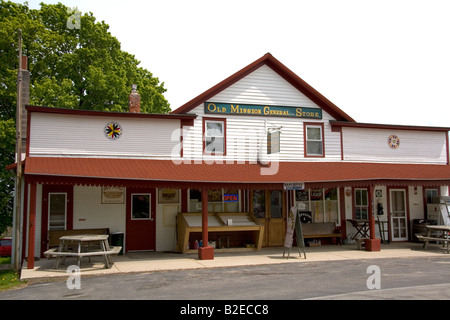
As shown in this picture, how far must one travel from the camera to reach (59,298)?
8.80 meters

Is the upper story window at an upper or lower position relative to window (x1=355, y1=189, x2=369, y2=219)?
upper

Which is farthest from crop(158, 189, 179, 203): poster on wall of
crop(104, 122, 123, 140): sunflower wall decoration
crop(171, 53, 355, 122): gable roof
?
crop(171, 53, 355, 122): gable roof

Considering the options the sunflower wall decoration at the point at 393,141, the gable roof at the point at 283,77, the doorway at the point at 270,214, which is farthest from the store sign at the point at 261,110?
the sunflower wall decoration at the point at 393,141

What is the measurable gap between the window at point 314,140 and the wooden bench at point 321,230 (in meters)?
2.90

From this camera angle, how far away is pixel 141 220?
16.0m

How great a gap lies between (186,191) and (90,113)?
15.1 feet

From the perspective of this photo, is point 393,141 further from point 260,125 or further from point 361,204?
point 260,125

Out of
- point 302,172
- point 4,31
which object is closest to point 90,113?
point 302,172

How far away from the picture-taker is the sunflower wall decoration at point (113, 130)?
15.7 m

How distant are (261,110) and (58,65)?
15.1m

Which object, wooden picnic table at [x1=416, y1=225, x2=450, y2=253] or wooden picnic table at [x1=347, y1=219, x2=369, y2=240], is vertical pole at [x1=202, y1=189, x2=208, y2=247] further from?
wooden picnic table at [x1=416, y1=225, x2=450, y2=253]

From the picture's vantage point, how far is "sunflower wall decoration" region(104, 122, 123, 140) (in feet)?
51.4

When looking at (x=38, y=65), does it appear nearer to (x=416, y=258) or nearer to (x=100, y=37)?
(x=100, y=37)

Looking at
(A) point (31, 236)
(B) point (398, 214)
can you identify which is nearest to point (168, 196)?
(A) point (31, 236)
